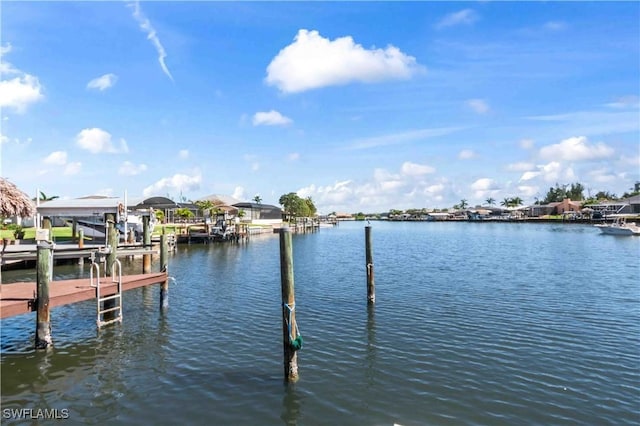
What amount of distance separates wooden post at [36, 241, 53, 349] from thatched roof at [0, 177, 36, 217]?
5527 millimetres

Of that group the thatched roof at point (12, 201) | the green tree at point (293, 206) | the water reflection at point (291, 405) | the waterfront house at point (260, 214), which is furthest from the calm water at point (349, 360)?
the green tree at point (293, 206)

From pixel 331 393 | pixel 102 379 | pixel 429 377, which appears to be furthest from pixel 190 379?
pixel 429 377

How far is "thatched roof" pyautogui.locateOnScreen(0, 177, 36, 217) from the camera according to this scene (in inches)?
685

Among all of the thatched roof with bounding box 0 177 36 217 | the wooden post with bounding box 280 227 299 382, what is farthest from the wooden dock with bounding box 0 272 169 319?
the wooden post with bounding box 280 227 299 382

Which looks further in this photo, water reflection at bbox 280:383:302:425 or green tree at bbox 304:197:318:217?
green tree at bbox 304:197:318:217

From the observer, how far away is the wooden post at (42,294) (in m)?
13.4

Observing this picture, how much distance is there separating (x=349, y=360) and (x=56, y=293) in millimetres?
10284

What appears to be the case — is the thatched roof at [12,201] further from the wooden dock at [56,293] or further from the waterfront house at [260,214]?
the waterfront house at [260,214]

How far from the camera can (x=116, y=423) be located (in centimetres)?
963

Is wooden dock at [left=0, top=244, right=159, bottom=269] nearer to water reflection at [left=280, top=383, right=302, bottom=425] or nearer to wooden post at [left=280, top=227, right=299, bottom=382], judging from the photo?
wooden post at [left=280, top=227, right=299, bottom=382]

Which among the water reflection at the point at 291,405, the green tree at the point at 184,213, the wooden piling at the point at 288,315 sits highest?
the green tree at the point at 184,213

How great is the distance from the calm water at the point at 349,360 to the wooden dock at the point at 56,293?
159 cm

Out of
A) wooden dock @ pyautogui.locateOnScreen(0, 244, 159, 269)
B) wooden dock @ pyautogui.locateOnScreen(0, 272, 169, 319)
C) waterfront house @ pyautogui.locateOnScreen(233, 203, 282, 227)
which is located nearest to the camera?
wooden dock @ pyautogui.locateOnScreen(0, 272, 169, 319)

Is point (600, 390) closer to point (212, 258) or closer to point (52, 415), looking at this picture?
point (52, 415)
